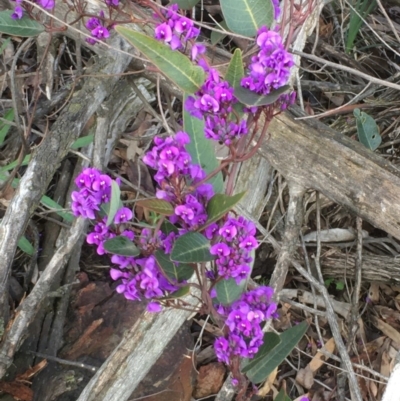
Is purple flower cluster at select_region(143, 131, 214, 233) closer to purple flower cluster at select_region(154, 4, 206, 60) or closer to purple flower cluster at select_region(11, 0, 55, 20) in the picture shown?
purple flower cluster at select_region(154, 4, 206, 60)

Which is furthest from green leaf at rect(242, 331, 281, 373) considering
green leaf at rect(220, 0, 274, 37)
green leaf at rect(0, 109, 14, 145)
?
green leaf at rect(0, 109, 14, 145)

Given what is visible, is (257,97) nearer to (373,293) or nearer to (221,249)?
(221,249)

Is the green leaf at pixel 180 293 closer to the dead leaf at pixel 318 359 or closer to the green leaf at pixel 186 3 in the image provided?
the green leaf at pixel 186 3

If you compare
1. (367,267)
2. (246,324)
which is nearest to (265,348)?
(246,324)

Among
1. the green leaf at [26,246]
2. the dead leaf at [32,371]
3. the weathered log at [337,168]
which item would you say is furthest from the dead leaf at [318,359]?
the green leaf at [26,246]

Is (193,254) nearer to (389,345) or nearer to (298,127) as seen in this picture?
(298,127)

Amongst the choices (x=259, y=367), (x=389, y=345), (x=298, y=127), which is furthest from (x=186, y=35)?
(x=389, y=345)
